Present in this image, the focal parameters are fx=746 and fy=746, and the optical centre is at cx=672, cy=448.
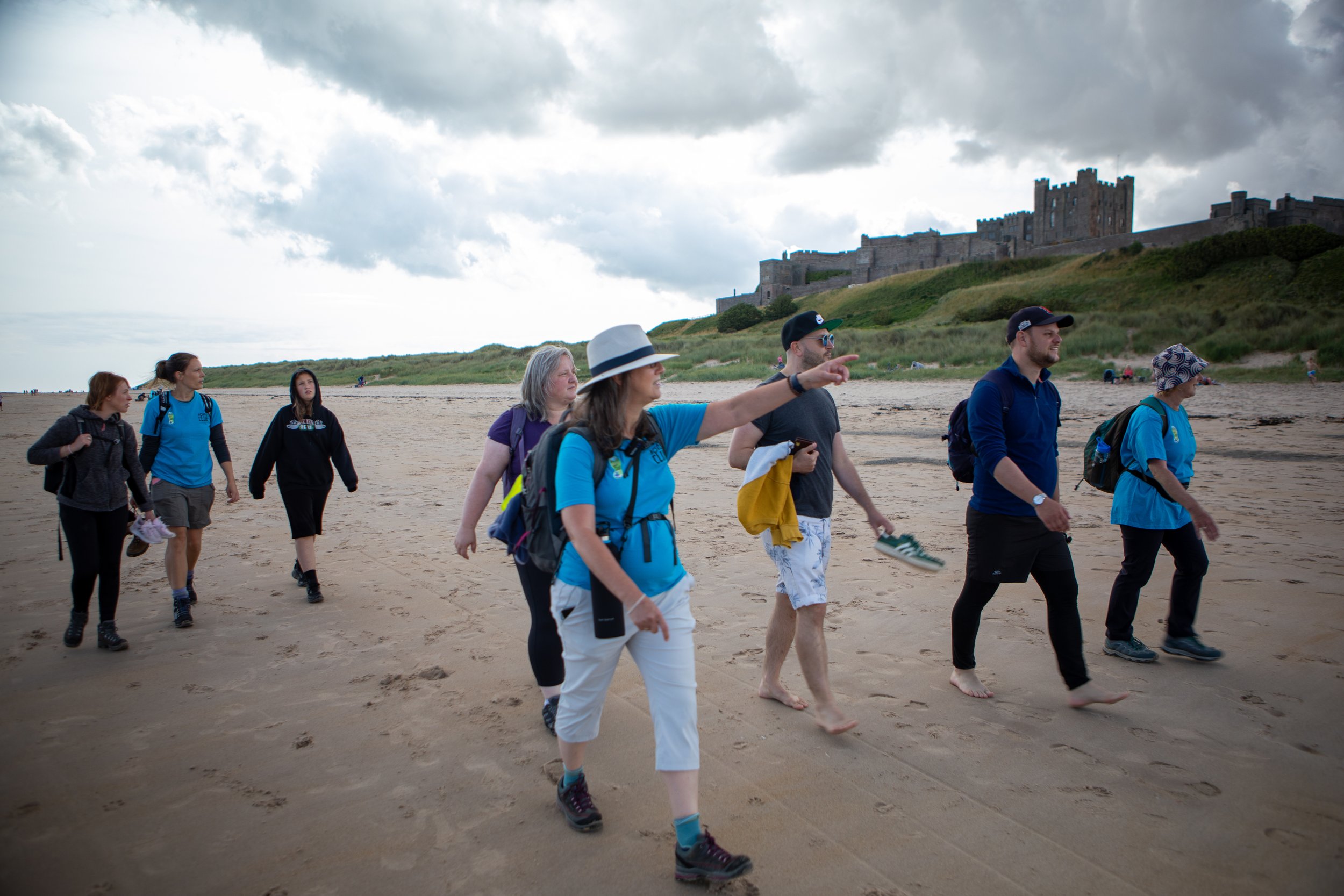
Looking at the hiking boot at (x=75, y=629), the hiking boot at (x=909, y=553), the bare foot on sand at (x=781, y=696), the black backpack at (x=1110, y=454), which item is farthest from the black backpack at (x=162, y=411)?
the black backpack at (x=1110, y=454)

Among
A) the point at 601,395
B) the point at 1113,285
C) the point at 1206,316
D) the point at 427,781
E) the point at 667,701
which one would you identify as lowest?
the point at 427,781

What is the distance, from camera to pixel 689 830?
2525 millimetres

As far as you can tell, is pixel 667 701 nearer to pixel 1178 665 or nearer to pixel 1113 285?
pixel 1178 665

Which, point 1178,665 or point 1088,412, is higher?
point 1088,412

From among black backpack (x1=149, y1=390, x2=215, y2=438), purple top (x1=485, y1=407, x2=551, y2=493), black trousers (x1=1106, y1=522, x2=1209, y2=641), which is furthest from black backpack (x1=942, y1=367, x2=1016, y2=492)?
black backpack (x1=149, y1=390, x2=215, y2=438)

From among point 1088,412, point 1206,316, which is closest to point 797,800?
point 1088,412

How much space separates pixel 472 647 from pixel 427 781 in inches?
60.4

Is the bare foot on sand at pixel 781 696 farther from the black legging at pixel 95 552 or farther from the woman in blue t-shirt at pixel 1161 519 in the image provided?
the black legging at pixel 95 552

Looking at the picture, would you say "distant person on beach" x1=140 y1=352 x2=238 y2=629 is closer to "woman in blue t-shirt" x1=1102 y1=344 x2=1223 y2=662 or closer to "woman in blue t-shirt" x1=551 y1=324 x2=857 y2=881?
"woman in blue t-shirt" x1=551 y1=324 x2=857 y2=881

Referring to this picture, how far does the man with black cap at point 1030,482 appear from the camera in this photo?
3.63 m

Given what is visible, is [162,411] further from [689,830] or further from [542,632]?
[689,830]

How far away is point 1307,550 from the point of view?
641 centimetres

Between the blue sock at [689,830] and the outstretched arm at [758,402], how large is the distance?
134 cm

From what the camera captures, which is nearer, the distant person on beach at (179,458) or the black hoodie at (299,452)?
the distant person on beach at (179,458)
